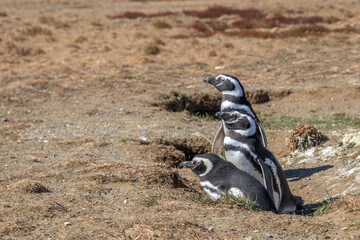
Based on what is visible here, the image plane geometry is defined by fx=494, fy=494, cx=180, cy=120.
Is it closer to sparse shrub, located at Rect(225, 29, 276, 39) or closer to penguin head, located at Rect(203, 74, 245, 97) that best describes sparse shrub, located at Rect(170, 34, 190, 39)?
sparse shrub, located at Rect(225, 29, 276, 39)

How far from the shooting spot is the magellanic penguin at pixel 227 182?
5000mm

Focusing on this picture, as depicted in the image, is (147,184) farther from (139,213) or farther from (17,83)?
(17,83)

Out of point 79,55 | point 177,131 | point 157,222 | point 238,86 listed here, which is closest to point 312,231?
point 157,222

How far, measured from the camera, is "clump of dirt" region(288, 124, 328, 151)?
7.29m

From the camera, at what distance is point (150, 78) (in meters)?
12.5

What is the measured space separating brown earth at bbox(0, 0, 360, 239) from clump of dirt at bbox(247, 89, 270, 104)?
0.02m

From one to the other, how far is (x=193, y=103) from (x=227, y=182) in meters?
5.29

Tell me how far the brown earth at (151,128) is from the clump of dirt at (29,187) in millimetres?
12

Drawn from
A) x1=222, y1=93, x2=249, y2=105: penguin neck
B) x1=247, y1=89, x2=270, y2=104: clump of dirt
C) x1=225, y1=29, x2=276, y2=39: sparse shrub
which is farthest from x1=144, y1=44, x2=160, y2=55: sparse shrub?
x1=222, y1=93, x2=249, y2=105: penguin neck

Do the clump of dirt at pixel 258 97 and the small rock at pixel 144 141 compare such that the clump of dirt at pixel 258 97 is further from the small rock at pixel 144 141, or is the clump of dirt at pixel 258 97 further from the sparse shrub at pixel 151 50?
the sparse shrub at pixel 151 50

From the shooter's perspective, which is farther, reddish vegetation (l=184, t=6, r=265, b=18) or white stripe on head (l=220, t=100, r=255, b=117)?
reddish vegetation (l=184, t=6, r=265, b=18)

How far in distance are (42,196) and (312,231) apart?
9.25 feet

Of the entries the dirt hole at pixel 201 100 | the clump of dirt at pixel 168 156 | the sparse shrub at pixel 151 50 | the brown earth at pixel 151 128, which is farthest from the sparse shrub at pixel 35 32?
the clump of dirt at pixel 168 156

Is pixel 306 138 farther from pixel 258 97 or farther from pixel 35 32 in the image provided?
pixel 35 32
